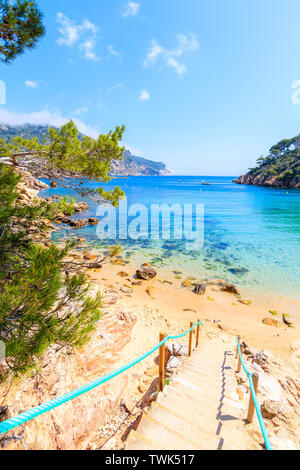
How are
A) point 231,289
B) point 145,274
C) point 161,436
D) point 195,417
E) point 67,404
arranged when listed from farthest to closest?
point 145,274 < point 231,289 < point 67,404 < point 195,417 < point 161,436

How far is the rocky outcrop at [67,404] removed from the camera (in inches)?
122

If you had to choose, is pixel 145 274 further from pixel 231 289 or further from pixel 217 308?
pixel 231 289

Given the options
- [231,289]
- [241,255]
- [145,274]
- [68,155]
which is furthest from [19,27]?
[241,255]

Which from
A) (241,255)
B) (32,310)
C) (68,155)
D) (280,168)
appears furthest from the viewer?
(280,168)

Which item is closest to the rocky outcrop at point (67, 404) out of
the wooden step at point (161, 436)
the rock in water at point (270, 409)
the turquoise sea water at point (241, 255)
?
the wooden step at point (161, 436)

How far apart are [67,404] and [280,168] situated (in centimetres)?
10339

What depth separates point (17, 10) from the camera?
3.48 m

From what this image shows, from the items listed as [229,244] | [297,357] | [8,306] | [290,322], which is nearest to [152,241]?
[229,244]

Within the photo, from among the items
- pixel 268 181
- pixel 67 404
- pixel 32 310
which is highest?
pixel 268 181

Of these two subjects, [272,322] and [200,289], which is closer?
[272,322]

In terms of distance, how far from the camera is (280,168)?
8275 centimetres

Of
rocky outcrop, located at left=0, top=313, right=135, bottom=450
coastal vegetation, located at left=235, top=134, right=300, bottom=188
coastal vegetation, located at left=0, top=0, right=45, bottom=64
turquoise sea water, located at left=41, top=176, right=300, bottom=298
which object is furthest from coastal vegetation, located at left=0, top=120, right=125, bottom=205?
coastal vegetation, located at left=235, top=134, right=300, bottom=188

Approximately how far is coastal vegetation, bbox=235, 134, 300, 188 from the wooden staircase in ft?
299

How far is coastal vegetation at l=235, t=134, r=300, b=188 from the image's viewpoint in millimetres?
76000
